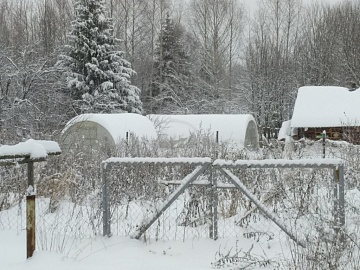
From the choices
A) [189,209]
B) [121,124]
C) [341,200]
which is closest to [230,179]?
[341,200]

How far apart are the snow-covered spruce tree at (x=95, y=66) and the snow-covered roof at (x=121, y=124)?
971 centimetres

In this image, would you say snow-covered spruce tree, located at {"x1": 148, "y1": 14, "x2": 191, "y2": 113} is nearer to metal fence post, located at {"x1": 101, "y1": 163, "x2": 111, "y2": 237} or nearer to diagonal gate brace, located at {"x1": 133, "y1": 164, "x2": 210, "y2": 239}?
metal fence post, located at {"x1": 101, "y1": 163, "x2": 111, "y2": 237}

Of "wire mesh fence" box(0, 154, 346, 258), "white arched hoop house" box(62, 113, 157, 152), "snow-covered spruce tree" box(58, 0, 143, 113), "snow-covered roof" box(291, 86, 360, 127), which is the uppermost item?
"snow-covered spruce tree" box(58, 0, 143, 113)

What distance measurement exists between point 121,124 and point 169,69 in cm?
2264

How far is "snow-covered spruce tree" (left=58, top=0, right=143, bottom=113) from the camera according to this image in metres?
26.3

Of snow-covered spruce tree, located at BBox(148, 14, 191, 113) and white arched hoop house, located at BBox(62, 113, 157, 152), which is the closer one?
white arched hoop house, located at BBox(62, 113, 157, 152)

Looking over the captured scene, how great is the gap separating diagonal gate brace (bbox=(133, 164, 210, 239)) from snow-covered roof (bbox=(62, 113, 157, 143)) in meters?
9.32

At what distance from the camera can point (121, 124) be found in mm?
15633

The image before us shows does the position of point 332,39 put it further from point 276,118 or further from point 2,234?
point 2,234

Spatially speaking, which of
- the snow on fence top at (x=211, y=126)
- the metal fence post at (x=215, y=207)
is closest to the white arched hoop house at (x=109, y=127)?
the snow on fence top at (x=211, y=126)

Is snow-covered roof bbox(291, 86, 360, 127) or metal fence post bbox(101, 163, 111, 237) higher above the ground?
snow-covered roof bbox(291, 86, 360, 127)

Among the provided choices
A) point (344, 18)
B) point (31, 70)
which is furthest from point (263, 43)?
point (31, 70)

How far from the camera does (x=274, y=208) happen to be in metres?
5.82

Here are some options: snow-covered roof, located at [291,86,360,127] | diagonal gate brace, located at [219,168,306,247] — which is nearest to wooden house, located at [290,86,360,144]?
snow-covered roof, located at [291,86,360,127]
